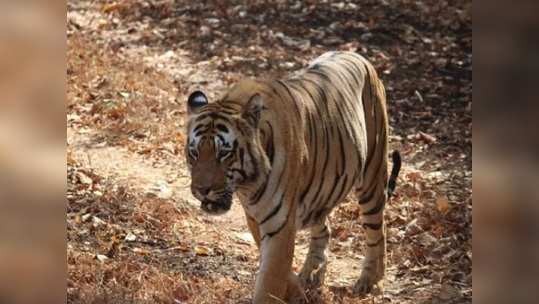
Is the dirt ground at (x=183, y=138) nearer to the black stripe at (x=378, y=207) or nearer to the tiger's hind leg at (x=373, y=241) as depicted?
the tiger's hind leg at (x=373, y=241)

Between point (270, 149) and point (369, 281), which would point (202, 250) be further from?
point (270, 149)

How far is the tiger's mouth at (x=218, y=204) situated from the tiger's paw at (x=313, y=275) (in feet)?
2.69

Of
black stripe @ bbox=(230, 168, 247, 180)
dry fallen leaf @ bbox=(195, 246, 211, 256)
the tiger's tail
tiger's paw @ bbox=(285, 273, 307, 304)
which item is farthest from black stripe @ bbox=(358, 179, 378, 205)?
black stripe @ bbox=(230, 168, 247, 180)

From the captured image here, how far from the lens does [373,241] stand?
3705mm

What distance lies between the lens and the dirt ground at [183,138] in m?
3.80

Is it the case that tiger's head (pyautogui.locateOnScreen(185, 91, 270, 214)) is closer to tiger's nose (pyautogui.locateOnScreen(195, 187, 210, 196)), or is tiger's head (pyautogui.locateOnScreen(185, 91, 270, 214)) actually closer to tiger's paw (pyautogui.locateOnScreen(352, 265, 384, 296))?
tiger's nose (pyautogui.locateOnScreen(195, 187, 210, 196))

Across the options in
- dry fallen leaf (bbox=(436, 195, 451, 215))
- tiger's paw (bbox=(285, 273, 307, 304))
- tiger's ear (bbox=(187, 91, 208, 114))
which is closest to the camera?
tiger's ear (bbox=(187, 91, 208, 114))

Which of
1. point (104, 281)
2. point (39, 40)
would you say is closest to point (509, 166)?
point (39, 40)

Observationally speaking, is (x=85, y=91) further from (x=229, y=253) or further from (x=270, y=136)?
(x=270, y=136)

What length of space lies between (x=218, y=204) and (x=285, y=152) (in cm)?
29

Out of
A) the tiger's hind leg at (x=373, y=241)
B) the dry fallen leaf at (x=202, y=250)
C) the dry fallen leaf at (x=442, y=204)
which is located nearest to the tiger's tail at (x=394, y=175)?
the tiger's hind leg at (x=373, y=241)

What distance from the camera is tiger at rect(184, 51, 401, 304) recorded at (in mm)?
2857

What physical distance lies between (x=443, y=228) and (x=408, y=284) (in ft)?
1.44

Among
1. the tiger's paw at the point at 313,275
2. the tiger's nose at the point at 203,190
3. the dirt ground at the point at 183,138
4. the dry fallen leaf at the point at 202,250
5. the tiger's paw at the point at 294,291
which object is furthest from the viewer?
the dry fallen leaf at the point at 202,250
